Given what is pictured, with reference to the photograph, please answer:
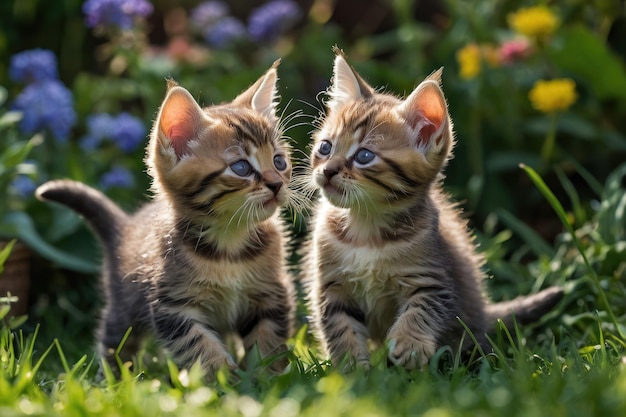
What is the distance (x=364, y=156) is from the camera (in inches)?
132

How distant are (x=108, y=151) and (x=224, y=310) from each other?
7.35 ft

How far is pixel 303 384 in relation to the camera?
280cm

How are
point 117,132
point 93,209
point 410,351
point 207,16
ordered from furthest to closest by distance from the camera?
point 207,16, point 117,132, point 93,209, point 410,351

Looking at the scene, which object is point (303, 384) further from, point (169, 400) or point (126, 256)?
point (126, 256)

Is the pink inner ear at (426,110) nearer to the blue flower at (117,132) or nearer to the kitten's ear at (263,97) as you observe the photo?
the kitten's ear at (263,97)

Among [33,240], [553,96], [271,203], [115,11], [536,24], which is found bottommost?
[33,240]

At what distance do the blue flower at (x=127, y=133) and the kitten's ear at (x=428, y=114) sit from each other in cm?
221

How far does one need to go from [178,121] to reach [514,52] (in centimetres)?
251

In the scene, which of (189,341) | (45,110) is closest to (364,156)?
(189,341)

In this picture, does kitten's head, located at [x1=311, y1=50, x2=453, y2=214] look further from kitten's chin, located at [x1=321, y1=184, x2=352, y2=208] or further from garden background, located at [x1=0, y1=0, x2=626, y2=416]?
garden background, located at [x1=0, y1=0, x2=626, y2=416]

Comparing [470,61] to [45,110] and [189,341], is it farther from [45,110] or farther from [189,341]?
[189,341]

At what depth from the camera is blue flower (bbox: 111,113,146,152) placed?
17.0 feet

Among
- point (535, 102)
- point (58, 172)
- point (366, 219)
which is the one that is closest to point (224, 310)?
point (366, 219)

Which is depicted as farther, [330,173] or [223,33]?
[223,33]
